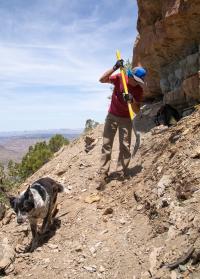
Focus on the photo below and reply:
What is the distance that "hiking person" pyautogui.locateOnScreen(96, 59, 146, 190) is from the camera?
8.67m

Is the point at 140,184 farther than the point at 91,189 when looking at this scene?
No

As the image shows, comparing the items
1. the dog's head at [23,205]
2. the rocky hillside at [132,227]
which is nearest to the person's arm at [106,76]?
the rocky hillside at [132,227]

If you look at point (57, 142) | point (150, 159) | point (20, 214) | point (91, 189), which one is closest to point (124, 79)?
point (150, 159)

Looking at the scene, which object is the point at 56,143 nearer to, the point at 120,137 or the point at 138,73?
the point at 120,137

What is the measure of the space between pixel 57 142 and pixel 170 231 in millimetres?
34670

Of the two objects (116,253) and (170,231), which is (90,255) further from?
(170,231)

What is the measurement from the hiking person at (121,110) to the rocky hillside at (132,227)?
1.45ft

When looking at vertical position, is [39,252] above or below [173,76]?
below

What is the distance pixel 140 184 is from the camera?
8.40 metres

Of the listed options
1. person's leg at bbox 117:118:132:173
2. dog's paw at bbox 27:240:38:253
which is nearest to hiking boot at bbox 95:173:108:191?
person's leg at bbox 117:118:132:173

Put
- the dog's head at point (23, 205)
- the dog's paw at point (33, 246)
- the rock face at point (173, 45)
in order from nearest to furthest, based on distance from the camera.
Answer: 1. the dog's head at point (23, 205)
2. the dog's paw at point (33, 246)
3. the rock face at point (173, 45)

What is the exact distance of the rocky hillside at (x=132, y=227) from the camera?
588cm

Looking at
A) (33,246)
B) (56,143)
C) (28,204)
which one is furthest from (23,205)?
(56,143)

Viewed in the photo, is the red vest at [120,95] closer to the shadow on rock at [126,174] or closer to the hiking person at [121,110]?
the hiking person at [121,110]
